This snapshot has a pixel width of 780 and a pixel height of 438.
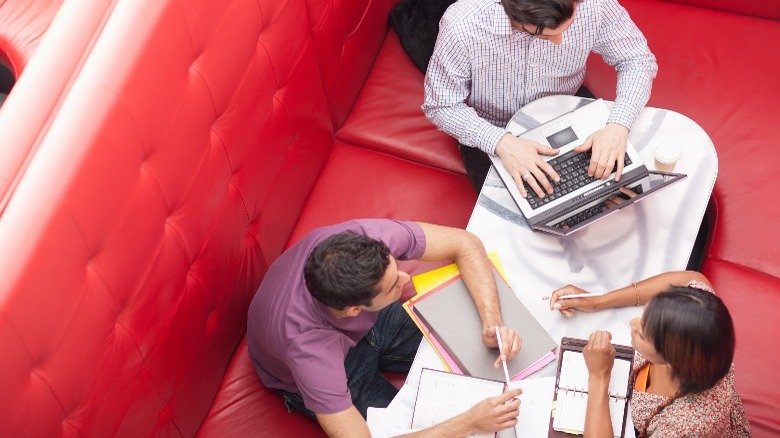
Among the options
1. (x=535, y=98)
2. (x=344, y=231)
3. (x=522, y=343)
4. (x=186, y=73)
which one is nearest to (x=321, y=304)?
(x=344, y=231)

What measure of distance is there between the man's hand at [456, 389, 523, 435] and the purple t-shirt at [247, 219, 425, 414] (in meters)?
0.28

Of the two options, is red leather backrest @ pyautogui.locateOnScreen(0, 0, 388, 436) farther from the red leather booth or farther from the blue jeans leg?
the blue jeans leg

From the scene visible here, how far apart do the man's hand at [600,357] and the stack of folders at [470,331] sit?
0.09 m

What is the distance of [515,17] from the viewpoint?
1.72 meters

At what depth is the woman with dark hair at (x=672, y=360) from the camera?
4.63 ft

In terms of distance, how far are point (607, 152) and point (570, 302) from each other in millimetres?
355

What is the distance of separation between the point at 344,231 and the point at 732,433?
944 millimetres

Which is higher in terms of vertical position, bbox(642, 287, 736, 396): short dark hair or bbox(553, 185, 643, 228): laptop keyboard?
bbox(553, 185, 643, 228): laptop keyboard

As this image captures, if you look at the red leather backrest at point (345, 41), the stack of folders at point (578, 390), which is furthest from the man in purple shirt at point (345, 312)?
the red leather backrest at point (345, 41)

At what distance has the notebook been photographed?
1551mm

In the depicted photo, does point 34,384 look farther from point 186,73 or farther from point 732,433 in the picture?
point 732,433

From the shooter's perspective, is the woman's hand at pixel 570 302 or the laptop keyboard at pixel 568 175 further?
the laptop keyboard at pixel 568 175

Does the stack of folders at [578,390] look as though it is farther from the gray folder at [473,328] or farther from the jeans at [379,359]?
the jeans at [379,359]

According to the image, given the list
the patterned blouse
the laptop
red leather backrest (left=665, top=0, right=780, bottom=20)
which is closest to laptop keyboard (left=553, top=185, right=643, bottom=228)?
the laptop
